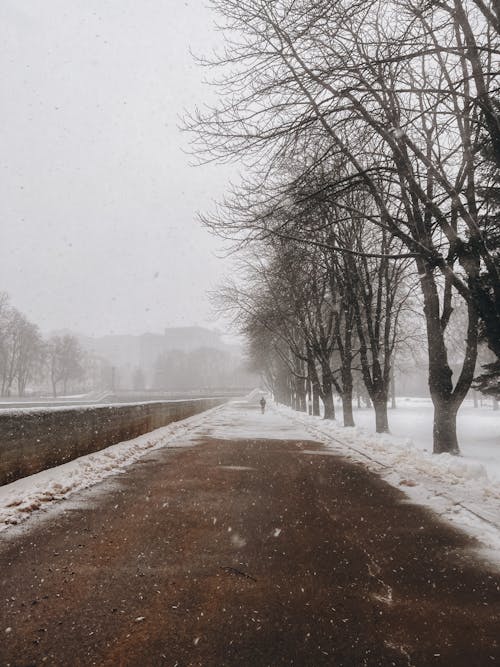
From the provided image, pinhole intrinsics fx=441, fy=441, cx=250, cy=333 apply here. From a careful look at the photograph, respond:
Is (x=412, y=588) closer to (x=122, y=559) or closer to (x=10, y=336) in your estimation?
(x=122, y=559)

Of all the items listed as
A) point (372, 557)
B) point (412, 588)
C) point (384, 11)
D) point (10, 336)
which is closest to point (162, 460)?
point (372, 557)

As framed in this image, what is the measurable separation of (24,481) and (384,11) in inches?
436

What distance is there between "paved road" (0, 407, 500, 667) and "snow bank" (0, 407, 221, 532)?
0.38 meters

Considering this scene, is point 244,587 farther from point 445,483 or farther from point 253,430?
point 253,430

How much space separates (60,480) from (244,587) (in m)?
4.66

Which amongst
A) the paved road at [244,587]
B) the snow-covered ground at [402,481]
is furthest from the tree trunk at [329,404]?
the paved road at [244,587]

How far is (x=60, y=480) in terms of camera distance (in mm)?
6922

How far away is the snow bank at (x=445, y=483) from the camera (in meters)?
4.91

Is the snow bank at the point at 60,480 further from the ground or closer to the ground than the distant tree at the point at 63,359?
closer to the ground

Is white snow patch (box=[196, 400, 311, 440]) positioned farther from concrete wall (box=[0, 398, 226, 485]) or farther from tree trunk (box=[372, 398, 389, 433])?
concrete wall (box=[0, 398, 226, 485])

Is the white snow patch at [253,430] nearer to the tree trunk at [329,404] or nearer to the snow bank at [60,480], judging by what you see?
the tree trunk at [329,404]

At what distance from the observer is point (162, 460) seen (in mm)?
9656

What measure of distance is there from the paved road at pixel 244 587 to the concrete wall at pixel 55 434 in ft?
4.97

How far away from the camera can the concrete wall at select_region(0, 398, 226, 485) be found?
263 inches
